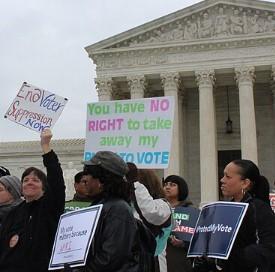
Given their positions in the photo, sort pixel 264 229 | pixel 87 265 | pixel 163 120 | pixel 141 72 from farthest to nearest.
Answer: pixel 141 72 → pixel 163 120 → pixel 264 229 → pixel 87 265

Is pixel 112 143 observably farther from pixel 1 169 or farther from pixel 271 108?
pixel 271 108

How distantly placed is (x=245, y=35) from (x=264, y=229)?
29.0 metres

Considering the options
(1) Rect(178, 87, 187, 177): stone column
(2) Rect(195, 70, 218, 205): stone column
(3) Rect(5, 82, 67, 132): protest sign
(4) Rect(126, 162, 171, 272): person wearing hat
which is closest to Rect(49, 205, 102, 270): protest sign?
(4) Rect(126, 162, 171, 272): person wearing hat

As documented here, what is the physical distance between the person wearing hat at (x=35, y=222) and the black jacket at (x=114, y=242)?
1.34m

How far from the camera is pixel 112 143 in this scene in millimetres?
9602

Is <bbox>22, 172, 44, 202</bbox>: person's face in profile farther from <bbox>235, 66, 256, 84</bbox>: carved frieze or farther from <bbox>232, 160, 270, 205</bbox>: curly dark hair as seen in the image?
<bbox>235, 66, 256, 84</bbox>: carved frieze

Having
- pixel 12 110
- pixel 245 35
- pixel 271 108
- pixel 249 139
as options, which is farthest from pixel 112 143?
pixel 271 108

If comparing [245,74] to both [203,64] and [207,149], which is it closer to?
[203,64]

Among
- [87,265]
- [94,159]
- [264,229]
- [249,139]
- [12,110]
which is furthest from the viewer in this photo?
Result: [249,139]

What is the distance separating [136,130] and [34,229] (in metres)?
4.39

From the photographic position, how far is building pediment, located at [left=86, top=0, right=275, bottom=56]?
1288 inches

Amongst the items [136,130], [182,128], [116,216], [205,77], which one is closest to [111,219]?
[116,216]

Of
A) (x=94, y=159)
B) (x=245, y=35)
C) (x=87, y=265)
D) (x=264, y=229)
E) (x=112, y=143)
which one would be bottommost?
(x=87, y=265)

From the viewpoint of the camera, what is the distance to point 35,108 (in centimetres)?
1001
